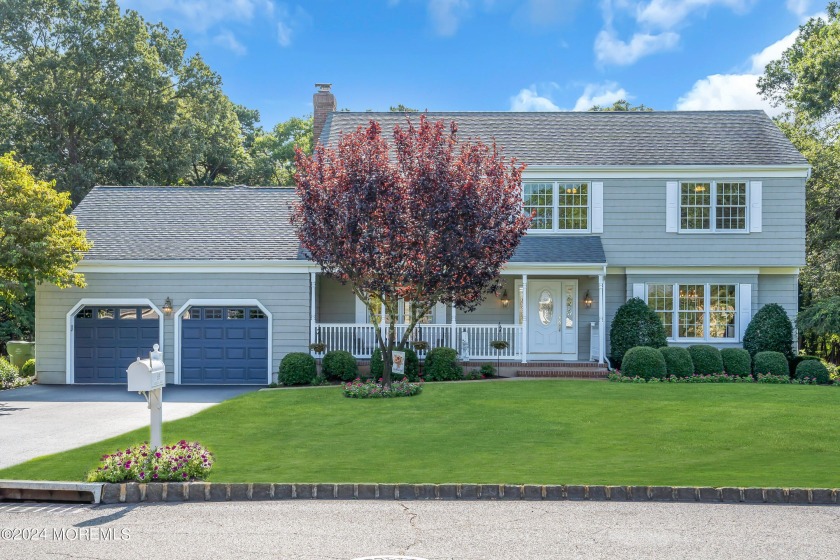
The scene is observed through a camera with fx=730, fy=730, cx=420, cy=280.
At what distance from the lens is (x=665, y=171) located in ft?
67.6

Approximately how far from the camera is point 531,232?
21.0m

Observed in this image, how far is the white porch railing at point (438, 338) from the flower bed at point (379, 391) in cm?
352

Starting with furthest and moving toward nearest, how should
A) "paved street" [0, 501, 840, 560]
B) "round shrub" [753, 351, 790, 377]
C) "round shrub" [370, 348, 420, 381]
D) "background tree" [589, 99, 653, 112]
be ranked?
1. "background tree" [589, 99, 653, 112]
2. "round shrub" [753, 351, 790, 377]
3. "round shrub" [370, 348, 420, 381]
4. "paved street" [0, 501, 840, 560]

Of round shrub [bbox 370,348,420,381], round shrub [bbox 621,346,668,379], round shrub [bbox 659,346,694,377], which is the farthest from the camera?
round shrub [bbox 370,348,420,381]

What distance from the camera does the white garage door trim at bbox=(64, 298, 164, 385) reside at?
65.5 ft

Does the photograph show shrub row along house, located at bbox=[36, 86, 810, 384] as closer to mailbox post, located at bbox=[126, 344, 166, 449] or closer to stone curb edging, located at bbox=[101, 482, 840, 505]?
mailbox post, located at bbox=[126, 344, 166, 449]

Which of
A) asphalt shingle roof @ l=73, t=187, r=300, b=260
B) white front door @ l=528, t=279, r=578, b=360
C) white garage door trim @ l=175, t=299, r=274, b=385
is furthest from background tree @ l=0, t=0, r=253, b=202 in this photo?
white front door @ l=528, t=279, r=578, b=360

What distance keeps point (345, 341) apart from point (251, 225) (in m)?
4.63

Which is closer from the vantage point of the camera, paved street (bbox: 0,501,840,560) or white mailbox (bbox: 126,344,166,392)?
paved street (bbox: 0,501,840,560)

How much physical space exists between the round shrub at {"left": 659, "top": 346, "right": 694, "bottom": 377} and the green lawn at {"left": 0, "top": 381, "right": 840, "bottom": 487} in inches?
67.8

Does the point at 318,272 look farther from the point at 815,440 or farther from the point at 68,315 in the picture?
the point at 815,440

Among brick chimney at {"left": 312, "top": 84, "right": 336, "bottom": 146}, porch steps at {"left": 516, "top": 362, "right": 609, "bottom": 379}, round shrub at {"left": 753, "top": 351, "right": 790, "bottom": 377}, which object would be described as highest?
brick chimney at {"left": 312, "top": 84, "right": 336, "bottom": 146}

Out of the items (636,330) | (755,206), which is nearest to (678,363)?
(636,330)

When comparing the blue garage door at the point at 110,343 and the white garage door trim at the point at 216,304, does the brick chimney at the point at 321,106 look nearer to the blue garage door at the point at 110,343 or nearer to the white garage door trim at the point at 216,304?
the white garage door trim at the point at 216,304
